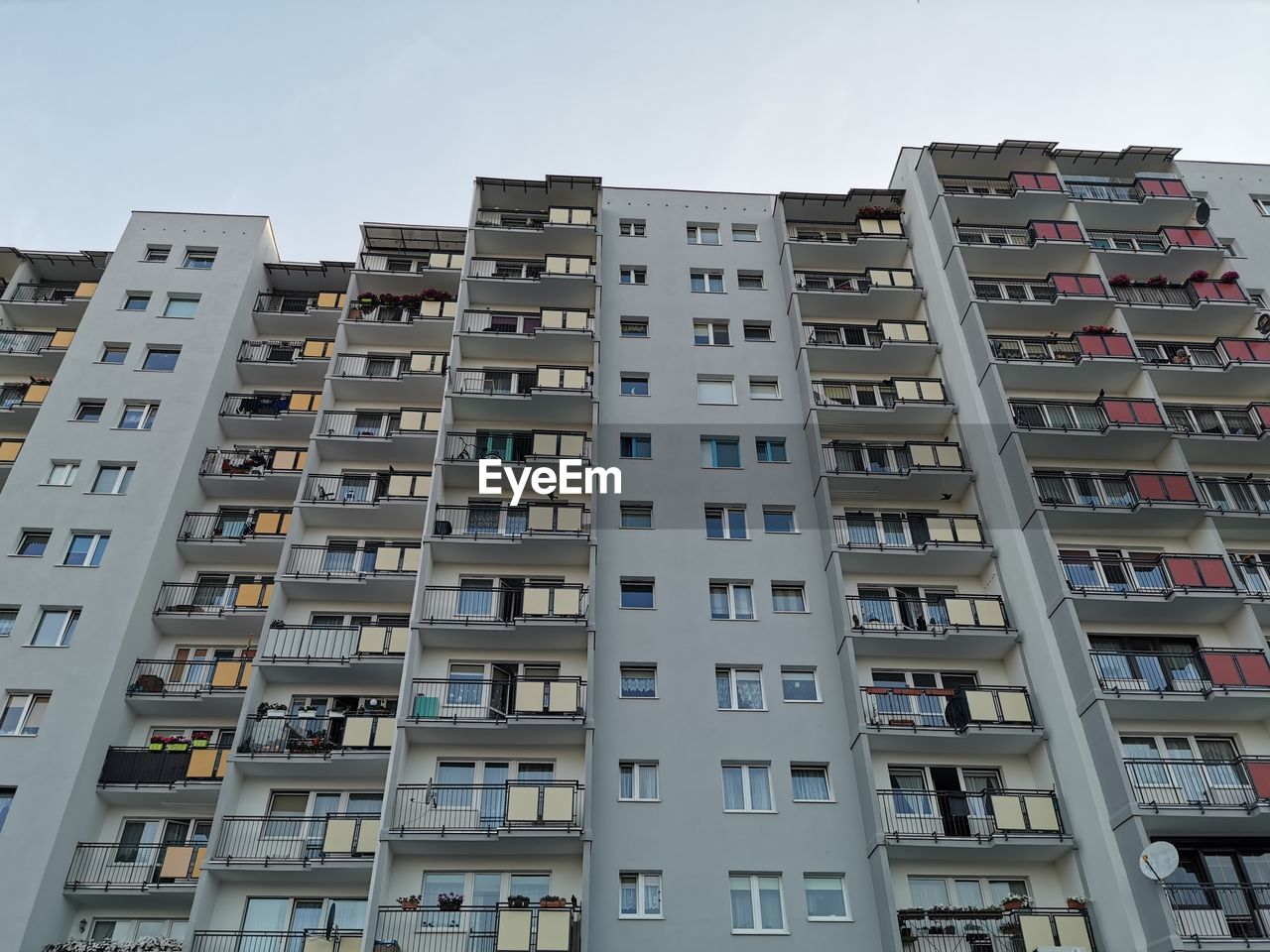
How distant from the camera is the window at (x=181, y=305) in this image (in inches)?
1421

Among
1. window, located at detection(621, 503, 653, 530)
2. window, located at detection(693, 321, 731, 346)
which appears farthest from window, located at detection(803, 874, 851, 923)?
window, located at detection(693, 321, 731, 346)

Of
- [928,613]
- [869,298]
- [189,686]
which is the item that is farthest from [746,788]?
[869,298]

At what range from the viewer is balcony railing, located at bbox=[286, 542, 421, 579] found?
2909 cm

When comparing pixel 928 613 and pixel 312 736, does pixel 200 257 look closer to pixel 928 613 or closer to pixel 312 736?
pixel 312 736

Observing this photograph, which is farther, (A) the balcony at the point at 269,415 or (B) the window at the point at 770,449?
(A) the balcony at the point at 269,415

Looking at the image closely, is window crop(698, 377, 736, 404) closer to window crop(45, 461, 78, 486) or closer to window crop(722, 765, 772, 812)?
window crop(722, 765, 772, 812)

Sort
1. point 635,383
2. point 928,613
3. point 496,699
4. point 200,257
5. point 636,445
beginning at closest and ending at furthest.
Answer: point 496,699, point 928,613, point 636,445, point 635,383, point 200,257

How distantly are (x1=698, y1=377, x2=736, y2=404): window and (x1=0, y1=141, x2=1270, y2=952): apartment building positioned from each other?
0.41ft

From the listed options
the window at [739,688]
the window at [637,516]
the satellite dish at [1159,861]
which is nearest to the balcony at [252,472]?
the window at [637,516]

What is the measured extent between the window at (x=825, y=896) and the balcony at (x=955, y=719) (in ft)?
11.9

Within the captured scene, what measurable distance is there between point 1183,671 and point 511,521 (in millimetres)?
18912

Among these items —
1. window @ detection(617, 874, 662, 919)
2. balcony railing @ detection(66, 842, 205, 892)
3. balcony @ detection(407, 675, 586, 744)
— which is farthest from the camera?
balcony @ detection(407, 675, 586, 744)

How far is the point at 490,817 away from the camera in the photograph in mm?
24500

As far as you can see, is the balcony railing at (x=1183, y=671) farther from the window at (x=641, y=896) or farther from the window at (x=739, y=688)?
the window at (x=641, y=896)
